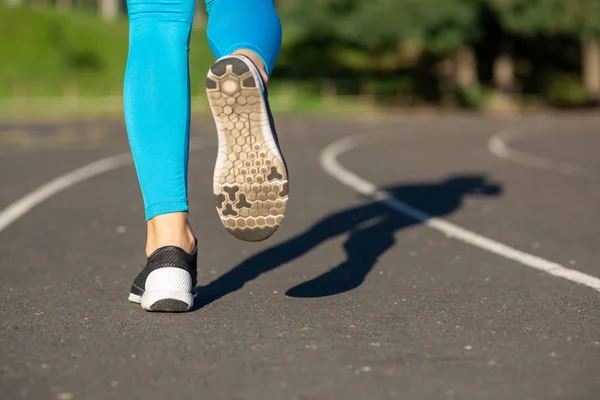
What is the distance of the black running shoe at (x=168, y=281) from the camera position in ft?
12.8

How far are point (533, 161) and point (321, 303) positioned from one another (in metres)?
10.3

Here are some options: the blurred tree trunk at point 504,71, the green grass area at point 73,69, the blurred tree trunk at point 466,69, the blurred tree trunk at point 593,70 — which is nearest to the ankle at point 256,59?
the green grass area at point 73,69

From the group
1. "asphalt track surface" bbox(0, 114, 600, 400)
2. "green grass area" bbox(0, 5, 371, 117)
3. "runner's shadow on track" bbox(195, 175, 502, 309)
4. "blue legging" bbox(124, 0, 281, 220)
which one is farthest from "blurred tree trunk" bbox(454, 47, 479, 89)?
"blue legging" bbox(124, 0, 281, 220)

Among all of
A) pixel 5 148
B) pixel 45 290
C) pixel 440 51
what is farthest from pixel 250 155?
pixel 440 51

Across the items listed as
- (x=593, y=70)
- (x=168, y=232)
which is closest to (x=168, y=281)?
(x=168, y=232)

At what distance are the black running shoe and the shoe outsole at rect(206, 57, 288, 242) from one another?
36 centimetres

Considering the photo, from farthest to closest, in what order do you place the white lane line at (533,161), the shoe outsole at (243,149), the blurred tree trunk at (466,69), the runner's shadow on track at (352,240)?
the blurred tree trunk at (466,69)
the white lane line at (533,161)
the runner's shadow on track at (352,240)
the shoe outsole at (243,149)

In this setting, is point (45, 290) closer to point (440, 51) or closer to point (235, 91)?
point (235, 91)

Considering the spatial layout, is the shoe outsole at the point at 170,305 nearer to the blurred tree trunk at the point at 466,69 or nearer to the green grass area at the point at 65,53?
the green grass area at the point at 65,53

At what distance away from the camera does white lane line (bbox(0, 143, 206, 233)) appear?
7293mm

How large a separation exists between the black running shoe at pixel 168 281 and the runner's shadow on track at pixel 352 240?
175 millimetres

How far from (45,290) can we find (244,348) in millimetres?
1430

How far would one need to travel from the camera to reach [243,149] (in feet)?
12.1

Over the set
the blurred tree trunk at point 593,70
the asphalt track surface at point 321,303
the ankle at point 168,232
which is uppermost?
the ankle at point 168,232
